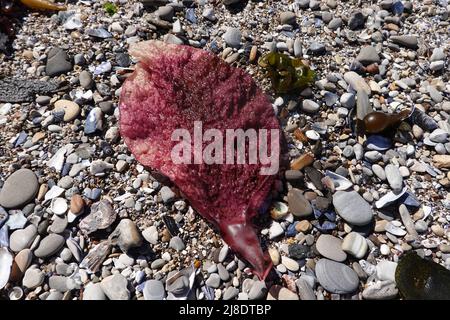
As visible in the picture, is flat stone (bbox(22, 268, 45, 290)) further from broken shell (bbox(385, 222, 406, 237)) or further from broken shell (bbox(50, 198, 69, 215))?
broken shell (bbox(385, 222, 406, 237))

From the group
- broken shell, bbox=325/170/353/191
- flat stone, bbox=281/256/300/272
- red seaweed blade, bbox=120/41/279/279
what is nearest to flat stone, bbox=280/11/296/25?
red seaweed blade, bbox=120/41/279/279

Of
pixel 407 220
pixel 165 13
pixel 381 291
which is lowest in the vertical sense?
pixel 381 291

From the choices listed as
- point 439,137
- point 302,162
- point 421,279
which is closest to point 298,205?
point 302,162

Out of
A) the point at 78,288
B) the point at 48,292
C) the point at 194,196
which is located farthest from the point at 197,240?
the point at 48,292

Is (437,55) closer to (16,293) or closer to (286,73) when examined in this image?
(286,73)

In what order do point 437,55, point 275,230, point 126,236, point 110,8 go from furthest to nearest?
point 110,8, point 437,55, point 275,230, point 126,236
